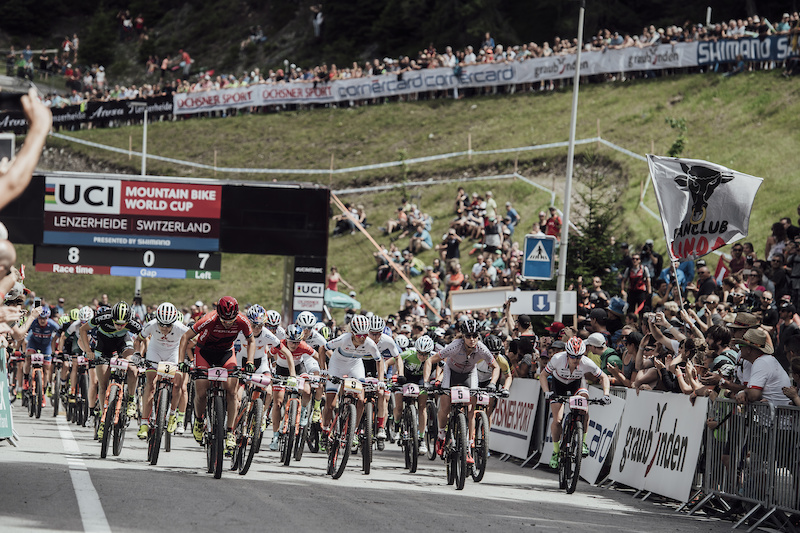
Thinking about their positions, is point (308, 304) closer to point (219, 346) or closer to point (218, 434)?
point (219, 346)

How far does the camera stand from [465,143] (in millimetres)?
46125

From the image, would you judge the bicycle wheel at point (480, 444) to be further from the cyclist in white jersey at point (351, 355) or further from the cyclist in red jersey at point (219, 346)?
the cyclist in red jersey at point (219, 346)

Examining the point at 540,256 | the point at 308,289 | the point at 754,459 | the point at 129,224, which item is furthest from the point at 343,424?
the point at 129,224

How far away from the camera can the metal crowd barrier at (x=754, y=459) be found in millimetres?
10617

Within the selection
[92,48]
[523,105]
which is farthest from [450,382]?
[92,48]

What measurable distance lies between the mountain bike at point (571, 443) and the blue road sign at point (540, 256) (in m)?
8.21

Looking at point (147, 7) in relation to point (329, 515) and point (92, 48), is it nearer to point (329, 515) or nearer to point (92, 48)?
point (92, 48)

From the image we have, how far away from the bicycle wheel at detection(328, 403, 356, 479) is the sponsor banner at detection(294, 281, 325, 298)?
44.3 feet

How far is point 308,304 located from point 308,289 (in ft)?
1.34

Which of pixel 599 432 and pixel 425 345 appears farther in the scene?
pixel 425 345

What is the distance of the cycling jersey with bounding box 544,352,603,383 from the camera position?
48.2 ft

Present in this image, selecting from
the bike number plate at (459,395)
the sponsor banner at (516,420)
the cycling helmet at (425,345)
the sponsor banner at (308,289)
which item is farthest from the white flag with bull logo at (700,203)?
the sponsor banner at (308,289)

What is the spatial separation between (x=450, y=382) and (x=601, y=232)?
11080mm

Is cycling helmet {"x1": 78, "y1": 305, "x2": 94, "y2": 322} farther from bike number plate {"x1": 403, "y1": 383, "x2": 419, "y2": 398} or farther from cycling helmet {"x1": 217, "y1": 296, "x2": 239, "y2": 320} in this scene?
bike number plate {"x1": 403, "y1": 383, "x2": 419, "y2": 398}
